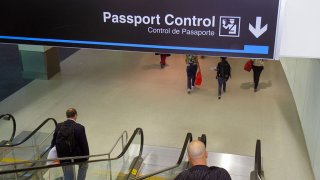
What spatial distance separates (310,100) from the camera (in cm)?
901

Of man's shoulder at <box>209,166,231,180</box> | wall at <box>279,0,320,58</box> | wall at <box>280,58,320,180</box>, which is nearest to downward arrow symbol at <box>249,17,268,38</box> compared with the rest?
wall at <box>279,0,320,58</box>

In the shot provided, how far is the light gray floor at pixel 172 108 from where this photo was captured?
9797mm

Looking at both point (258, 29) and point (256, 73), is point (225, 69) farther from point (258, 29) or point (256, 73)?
point (258, 29)

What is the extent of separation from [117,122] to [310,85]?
16.6 feet

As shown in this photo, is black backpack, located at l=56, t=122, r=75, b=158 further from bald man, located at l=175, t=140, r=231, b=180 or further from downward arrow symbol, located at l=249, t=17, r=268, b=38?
downward arrow symbol, located at l=249, t=17, r=268, b=38

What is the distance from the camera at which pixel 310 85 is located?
9094 mm

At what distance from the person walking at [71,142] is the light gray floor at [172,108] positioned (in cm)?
289

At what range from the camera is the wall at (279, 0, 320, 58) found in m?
3.44

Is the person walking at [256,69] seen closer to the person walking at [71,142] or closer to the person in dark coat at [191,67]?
the person in dark coat at [191,67]

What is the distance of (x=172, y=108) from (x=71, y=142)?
5.51 m

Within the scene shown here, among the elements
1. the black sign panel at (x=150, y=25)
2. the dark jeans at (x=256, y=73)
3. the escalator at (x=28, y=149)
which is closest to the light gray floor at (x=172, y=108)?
the dark jeans at (x=256, y=73)

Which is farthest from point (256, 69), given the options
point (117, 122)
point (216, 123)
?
point (117, 122)

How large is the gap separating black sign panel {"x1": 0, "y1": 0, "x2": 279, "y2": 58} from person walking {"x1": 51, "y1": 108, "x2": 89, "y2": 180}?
8.63 feet

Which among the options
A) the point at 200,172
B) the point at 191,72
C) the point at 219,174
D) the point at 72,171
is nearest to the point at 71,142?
the point at 72,171
